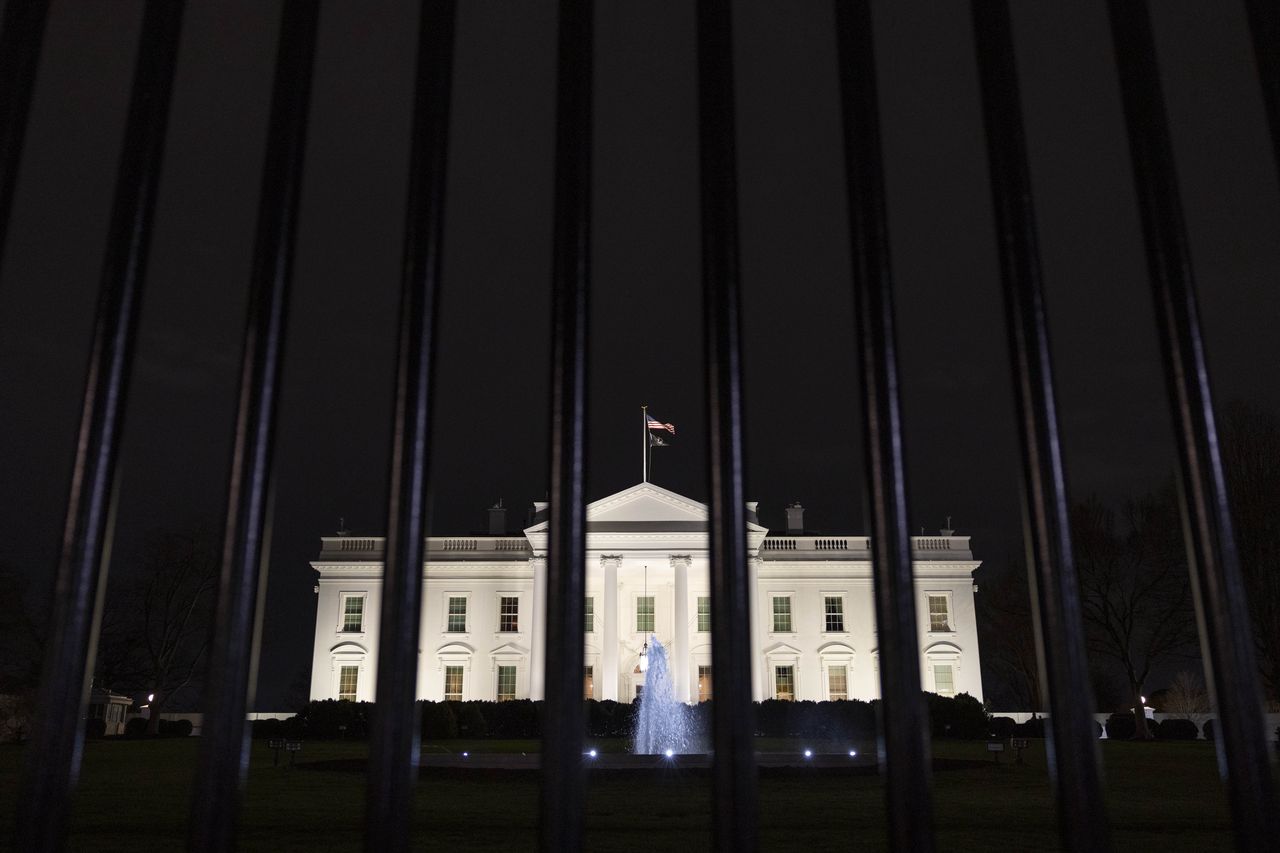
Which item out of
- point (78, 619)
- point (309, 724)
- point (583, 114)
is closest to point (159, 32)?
point (583, 114)

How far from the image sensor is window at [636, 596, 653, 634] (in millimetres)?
50656

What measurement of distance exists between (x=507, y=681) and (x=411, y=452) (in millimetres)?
52036

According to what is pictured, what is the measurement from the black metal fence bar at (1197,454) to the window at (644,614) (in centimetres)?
5012

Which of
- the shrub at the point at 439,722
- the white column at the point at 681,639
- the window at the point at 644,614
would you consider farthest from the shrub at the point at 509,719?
the window at the point at 644,614

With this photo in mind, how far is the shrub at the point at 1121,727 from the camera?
122 ft

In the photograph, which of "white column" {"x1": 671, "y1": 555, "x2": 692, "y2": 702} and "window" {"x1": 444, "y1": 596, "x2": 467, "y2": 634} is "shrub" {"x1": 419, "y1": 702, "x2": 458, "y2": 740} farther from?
"window" {"x1": 444, "y1": 596, "x2": 467, "y2": 634}

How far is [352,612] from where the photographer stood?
51.9m

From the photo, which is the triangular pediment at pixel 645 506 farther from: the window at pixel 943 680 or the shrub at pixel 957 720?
the shrub at pixel 957 720

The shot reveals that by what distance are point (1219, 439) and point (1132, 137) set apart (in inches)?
20.9

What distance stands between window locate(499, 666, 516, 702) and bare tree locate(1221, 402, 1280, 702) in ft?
112

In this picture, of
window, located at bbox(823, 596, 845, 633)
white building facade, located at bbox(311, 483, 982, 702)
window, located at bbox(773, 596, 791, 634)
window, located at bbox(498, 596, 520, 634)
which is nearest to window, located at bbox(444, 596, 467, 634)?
white building facade, located at bbox(311, 483, 982, 702)

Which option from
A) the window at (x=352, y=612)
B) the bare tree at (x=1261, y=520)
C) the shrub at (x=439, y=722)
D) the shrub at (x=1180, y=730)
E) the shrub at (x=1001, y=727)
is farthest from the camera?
the window at (x=352, y=612)

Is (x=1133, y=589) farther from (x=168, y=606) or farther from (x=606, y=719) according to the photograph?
(x=168, y=606)

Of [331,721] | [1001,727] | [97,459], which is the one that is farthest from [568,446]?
[1001,727]
